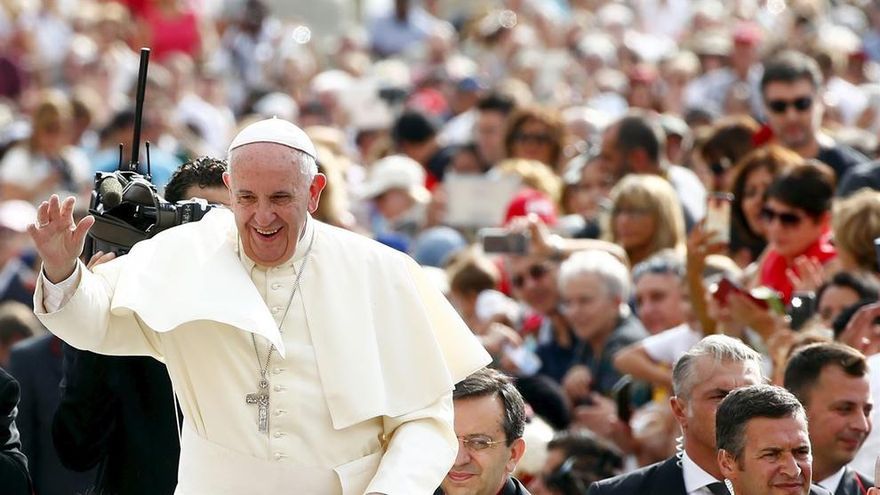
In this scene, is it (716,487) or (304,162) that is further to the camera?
(716,487)

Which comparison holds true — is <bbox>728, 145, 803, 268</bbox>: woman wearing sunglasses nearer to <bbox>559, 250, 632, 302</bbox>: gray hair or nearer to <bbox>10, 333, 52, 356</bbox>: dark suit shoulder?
<bbox>559, 250, 632, 302</bbox>: gray hair

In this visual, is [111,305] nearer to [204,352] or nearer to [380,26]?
[204,352]

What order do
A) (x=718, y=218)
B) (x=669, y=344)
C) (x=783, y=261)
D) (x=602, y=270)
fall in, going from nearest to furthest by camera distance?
(x=669, y=344) < (x=718, y=218) < (x=783, y=261) < (x=602, y=270)

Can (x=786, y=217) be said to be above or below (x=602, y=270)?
below

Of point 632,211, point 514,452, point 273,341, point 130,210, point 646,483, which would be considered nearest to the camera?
point 273,341

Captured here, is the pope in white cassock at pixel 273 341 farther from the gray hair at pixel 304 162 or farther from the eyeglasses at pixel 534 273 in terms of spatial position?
the eyeglasses at pixel 534 273

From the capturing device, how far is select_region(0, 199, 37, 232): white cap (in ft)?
41.4

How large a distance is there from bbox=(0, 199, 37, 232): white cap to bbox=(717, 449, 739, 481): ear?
7.27 meters

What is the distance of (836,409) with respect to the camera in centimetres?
684

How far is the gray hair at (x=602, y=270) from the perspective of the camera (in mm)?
9617

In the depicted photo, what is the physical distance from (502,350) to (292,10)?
40.2 ft

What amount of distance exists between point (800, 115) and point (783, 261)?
1539 mm

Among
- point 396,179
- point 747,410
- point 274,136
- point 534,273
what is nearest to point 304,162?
point 274,136

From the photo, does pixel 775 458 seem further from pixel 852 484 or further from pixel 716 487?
pixel 852 484
